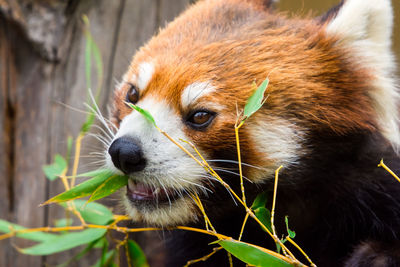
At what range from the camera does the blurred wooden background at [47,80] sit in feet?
9.53

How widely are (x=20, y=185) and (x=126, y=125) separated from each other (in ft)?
4.84

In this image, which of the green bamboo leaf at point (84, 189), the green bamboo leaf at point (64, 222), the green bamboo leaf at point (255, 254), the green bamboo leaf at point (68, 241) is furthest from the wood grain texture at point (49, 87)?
the green bamboo leaf at point (255, 254)

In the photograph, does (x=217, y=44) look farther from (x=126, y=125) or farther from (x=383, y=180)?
(x=383, y=180)

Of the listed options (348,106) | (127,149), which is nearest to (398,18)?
(348,106)

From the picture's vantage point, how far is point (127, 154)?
5.76 feet

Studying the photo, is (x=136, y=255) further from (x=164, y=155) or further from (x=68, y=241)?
(x=164, y=155)

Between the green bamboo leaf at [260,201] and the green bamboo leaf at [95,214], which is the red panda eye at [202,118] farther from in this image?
the green bamboo leaf at [95,214]

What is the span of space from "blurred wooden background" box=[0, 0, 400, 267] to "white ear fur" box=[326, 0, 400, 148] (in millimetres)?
882

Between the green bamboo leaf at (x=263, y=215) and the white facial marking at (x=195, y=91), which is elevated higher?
the white facial marking at (x=195, y=91)

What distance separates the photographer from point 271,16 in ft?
7.14

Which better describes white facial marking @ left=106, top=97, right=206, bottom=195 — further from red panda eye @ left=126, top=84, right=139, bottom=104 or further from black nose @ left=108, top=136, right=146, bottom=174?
red panda eye @ left=126, top=84, right=139, bottom=104

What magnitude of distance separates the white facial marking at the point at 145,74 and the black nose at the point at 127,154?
0.30 m

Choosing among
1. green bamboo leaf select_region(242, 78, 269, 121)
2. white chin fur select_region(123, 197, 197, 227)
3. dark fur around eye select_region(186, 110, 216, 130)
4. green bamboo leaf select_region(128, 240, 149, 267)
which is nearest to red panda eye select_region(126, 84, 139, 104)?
dark fur around eye select_region(186, 110, 216, 130)

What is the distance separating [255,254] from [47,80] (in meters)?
1.86
